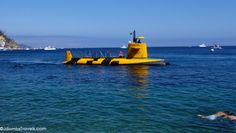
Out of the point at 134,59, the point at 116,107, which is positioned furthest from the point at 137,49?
the point at 116,107

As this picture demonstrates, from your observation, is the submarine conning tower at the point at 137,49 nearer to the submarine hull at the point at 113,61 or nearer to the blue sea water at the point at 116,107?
the submarine hull at the point at 113,61

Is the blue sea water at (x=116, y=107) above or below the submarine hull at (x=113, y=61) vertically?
below

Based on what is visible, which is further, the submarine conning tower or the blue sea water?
the submarine conning tower

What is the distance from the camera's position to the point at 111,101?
29.6 m

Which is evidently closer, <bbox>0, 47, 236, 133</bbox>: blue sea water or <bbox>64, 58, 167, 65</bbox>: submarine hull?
<bbox>0, 47, 236, 133</bbox>: blue sea water

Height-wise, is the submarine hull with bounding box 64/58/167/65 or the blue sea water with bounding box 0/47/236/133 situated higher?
the submarine hull with bounding box 64/58/167/65

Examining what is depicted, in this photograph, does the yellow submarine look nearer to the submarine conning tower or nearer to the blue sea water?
the submarine conning tower

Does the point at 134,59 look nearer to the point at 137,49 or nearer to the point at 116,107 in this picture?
the point at 137,49

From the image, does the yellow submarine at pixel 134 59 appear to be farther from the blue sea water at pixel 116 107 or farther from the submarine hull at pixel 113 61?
the blue sea water at pixel 116 107

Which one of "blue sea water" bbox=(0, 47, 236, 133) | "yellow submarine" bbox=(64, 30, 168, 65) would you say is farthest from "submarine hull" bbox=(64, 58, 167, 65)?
"blue sea water" bbox=(0, 47, 236, 133)

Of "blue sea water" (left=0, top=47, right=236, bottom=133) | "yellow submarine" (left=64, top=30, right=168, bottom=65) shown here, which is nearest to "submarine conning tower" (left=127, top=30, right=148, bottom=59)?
"yellow submarine" (left=64, top=30, right=168, bottom=65)

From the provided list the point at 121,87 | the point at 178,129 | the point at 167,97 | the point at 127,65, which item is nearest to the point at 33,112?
the point at 178,129

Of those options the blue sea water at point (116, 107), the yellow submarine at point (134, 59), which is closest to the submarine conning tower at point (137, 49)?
the yellow submarine at point (134, 59)

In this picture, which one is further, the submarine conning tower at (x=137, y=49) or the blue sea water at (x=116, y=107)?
the submarine conning tower at (x=137, y=49)
